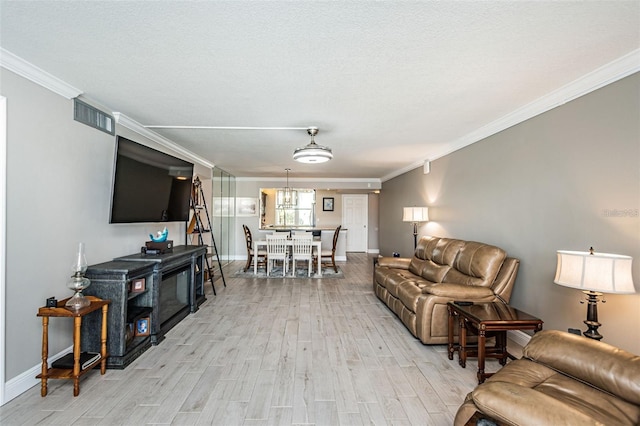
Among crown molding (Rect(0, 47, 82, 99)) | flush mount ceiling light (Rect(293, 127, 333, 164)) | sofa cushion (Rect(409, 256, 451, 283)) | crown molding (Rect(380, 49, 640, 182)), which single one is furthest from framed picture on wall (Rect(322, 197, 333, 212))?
crown molding (Rect(0, 47, 82, 99))

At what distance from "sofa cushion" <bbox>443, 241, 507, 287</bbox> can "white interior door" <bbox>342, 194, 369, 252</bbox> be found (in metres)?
6.42

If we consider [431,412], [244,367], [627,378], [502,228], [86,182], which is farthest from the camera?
[502,228]

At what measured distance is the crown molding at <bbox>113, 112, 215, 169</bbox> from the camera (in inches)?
127

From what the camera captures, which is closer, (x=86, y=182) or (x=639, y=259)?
(x=639, y=259)

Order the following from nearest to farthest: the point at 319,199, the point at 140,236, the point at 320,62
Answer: the point at 320,62, the point at 140,236, the point at 319,199

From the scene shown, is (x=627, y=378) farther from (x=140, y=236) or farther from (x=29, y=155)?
(x=140, y=236)

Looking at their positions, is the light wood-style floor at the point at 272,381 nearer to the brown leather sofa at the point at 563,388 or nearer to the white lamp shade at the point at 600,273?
the brown leather sofa at the point at 563,388

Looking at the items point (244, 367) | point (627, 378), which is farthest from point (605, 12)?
point (244, 367)

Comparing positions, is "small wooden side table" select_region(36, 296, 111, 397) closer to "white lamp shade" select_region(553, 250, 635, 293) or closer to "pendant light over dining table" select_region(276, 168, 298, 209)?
"white lamp shade" select_region(553, 250, 635, 293)

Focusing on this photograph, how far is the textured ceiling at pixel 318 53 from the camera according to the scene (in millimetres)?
1557

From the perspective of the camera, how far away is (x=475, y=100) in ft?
9.11

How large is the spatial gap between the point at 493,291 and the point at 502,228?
833 mm

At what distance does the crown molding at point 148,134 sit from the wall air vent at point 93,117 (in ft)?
0.39

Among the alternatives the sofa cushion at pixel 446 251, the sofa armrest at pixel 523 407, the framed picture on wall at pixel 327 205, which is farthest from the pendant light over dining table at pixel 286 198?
the sofa armrest at pixel 523 407
